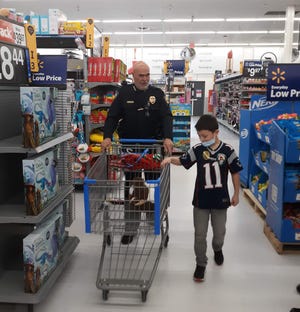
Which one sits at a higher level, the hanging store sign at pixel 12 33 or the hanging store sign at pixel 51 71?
the hanging store sign at pixel 12 33

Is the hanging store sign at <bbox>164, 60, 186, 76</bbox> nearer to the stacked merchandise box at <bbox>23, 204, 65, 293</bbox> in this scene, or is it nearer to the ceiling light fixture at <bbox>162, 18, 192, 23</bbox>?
the ceiling light fixture at <bbox>162, 18, 192, 23</bbox>

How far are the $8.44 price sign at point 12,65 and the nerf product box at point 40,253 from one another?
1.09 meters

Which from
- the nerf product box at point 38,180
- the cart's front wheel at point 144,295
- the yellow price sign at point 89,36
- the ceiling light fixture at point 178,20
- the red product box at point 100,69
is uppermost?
the ceiling light fixture at point 178,20

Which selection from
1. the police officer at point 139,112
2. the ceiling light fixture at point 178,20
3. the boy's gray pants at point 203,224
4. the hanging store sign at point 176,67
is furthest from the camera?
the ceiling light fixture at point 178,20

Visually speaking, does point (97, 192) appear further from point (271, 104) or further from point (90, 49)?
point (90, 49)

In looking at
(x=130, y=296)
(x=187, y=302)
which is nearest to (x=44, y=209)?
(x=130, y=296)

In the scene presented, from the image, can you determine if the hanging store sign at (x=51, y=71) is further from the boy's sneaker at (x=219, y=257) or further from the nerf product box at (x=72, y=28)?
the nerf product box at (x=72, y=28)

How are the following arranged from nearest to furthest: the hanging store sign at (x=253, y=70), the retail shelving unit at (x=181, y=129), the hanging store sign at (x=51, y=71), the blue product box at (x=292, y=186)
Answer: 1. the hanging store sign at (x=51, y=71)
2. the blue product box at (x=292, y=186)
3. the retail shelving unit at (x=181, y=129)
4. the hanging store sign at (x=253, y=70)

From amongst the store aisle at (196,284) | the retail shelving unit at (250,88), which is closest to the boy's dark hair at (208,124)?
the store aisle at (196,284)

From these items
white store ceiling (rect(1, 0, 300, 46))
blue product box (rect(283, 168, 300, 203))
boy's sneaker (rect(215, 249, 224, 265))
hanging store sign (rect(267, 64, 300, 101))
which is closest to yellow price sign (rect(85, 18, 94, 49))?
hanging store sign (rect(267, 64, 300, 101))

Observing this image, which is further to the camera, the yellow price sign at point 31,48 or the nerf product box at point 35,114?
the yellow price sign at point 31,48

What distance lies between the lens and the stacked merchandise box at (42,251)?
2.42 metres

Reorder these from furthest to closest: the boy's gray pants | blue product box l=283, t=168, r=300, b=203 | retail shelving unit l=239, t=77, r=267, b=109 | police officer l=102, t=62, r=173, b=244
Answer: retail shelving unit l=239, t=77, r=267, b=109 < police officer l=102, t=62, r=173, b=244 < blue product box l=283, t=168, r=300, b=203 < the boy's gray pants

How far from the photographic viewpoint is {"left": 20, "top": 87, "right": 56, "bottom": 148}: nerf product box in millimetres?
2385
